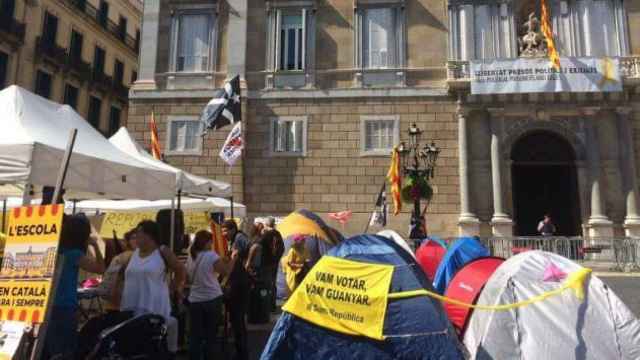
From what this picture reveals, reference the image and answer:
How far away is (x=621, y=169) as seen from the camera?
63.0 feet

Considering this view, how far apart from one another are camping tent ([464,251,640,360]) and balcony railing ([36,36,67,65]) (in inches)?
1196

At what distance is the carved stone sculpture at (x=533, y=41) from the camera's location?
20.1 meters

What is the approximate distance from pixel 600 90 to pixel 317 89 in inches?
435

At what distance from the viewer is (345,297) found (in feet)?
16.6

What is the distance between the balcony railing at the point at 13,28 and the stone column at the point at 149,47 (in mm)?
9813

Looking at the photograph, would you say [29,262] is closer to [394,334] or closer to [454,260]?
[394,334]

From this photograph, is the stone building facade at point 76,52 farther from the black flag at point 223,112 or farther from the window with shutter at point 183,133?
the black flag at point 223,112

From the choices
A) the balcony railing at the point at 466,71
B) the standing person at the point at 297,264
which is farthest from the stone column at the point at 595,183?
the standing person at the point at 297,264

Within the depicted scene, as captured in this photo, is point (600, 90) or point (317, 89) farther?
point (317, 89)

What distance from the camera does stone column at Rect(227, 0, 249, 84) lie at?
21.1m

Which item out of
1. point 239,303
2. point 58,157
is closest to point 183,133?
point 58,157

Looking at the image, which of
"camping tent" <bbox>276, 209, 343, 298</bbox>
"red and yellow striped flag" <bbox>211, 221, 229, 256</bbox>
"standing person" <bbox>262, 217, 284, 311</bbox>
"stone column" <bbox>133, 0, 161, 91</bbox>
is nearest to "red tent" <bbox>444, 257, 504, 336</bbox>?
"standing person" <bbox>262, 217, 284, 311</bbox>

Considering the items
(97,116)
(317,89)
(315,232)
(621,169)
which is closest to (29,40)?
(97,116)

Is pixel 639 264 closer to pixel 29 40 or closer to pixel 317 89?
pixel 317 89
